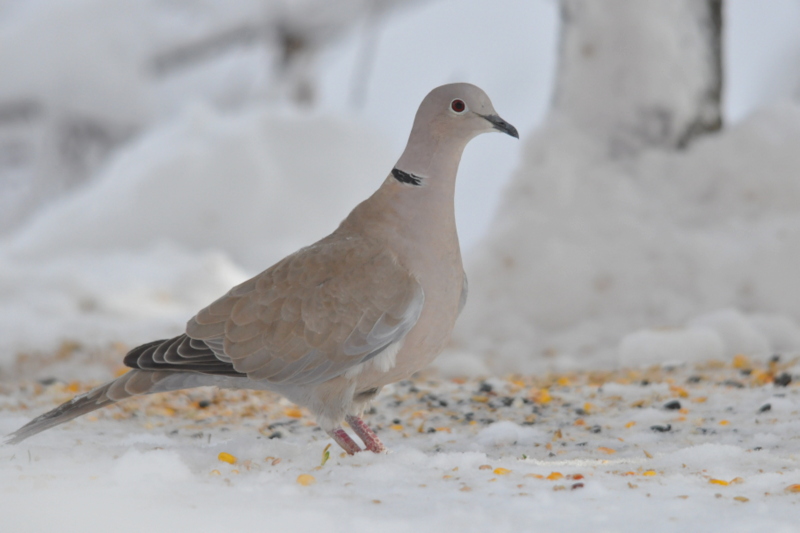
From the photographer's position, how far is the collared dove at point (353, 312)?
7.74 ft

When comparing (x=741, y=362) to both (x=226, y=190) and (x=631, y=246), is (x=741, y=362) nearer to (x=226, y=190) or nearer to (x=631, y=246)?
(x=631, y=246)

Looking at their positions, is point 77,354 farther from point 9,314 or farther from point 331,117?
point 331,117

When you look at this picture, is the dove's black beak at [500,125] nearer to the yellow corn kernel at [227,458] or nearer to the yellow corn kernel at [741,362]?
the yellow corn kernel at [227,458]

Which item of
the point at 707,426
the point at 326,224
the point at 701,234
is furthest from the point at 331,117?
the point at 707,426

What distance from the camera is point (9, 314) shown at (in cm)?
543

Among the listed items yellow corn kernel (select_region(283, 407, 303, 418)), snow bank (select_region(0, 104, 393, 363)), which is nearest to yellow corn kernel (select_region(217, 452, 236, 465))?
yellow corn kernel (select_region(283, 407, 303, 418))

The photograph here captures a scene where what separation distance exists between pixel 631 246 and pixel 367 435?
3281 millimetres

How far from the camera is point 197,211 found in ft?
25.9

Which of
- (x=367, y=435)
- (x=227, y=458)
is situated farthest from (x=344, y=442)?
(x=227, y=458)

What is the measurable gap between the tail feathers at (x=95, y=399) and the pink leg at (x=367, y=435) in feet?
1.83

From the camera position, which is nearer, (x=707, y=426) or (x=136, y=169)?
(x=707, y=426)

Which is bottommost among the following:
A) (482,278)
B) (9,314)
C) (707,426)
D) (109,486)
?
(109,486)

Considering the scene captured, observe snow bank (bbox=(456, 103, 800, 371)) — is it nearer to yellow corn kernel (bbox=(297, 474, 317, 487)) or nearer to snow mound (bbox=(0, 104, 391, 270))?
yellow corn kernel (bbox=(297, 474, 317, 487))

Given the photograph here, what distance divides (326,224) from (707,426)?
5935mm
